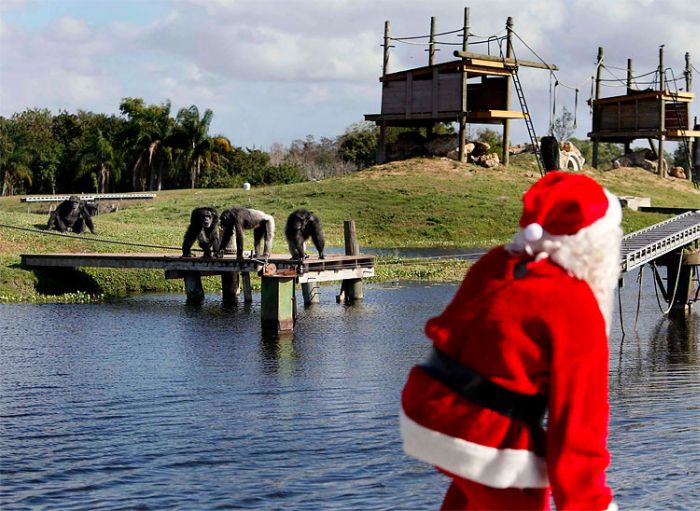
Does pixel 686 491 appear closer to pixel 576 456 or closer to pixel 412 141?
pixel 576 456

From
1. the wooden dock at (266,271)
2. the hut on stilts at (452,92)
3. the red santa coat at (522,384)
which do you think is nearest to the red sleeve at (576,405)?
the red santa coat at (522,384)

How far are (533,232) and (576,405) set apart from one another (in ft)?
2.25

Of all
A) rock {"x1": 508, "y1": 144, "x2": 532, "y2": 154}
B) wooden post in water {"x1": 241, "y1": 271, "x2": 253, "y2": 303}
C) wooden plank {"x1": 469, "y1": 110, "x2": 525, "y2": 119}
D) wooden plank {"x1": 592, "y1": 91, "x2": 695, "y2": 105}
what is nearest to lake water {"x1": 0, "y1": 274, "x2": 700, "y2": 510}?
wooden post in water {"x1": 241, "y1": 271, "x2": 253, "y2": 303}

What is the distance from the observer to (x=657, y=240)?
20.9 meters

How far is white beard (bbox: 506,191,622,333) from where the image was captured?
4074 mm

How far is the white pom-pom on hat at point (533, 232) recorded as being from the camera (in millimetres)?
4086

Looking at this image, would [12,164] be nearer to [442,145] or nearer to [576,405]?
[442,145]

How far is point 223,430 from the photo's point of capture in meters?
10.9

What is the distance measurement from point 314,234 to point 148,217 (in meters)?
23.8

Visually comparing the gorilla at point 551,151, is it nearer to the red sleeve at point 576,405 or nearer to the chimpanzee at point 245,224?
the chimpanzee at point 245,224

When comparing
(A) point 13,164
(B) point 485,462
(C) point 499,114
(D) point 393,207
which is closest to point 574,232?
(B) point 485,462

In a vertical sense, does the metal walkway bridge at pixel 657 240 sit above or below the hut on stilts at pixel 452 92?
below

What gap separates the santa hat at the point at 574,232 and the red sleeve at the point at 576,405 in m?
0.23

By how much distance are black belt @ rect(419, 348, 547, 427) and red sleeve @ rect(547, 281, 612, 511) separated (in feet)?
0.53
